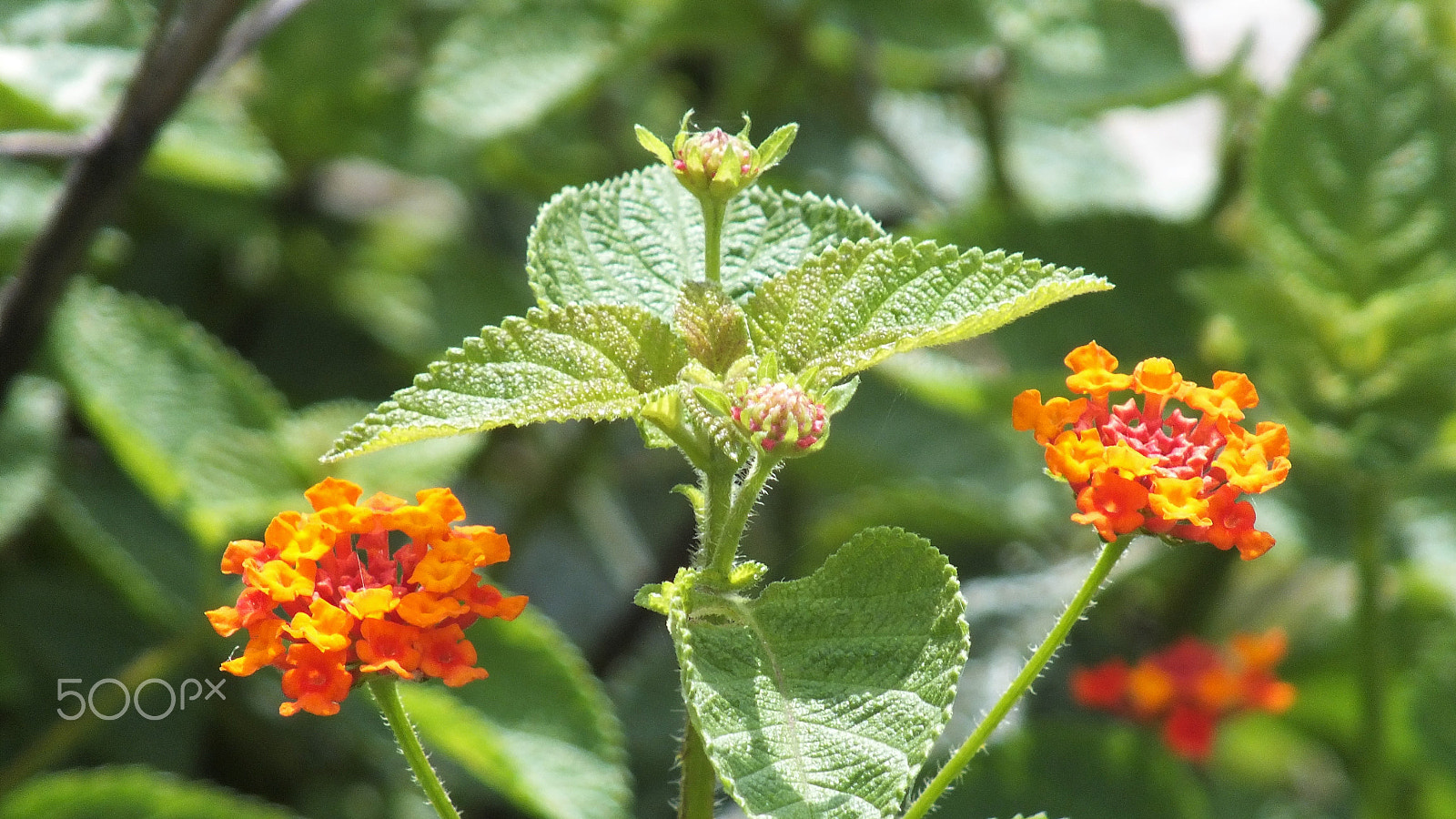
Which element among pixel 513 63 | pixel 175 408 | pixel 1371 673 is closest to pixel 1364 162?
pixel 1371 673

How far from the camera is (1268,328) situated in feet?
3.72


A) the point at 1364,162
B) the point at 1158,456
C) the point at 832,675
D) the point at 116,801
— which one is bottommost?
the point at 116,801

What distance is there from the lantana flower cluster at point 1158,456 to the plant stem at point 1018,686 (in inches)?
0.6

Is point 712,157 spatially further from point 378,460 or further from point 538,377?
point 378,460

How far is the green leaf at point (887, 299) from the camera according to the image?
52 centimetres

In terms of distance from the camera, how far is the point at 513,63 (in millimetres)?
1285

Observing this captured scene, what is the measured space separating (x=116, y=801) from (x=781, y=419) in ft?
2.00

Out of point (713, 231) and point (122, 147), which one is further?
point (122, 147)

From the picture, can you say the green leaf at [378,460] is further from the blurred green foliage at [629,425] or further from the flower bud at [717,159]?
the flower bud at [717,159]

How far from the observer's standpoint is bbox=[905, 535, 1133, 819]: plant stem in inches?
20.7

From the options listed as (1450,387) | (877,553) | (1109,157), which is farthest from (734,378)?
(1109,157)

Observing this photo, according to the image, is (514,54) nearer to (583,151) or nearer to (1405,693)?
(583,151)

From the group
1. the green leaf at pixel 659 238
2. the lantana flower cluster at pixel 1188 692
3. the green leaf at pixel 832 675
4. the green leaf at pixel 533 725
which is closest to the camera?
the green leaf at pixel 832 675

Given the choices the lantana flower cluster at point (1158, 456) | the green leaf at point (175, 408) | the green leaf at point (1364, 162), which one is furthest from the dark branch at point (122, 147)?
the green leaf at point (1364, 162)
